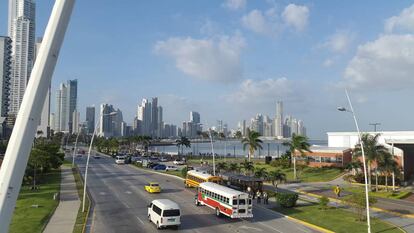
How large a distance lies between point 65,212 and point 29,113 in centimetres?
3031

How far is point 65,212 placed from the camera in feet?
120

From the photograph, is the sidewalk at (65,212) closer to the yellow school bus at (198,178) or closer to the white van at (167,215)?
the white van at (167,215)

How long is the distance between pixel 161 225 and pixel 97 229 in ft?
15.7

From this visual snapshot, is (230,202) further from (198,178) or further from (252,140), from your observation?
(252,140)

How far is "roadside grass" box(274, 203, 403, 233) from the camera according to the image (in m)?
30.4

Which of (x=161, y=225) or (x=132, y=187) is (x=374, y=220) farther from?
(x=132, y=187)

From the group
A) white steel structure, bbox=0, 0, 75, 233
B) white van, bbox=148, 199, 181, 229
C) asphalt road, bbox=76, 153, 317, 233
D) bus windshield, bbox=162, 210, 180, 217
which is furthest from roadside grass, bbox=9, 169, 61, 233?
white steel structure, bbox=0, 0, 75, 233

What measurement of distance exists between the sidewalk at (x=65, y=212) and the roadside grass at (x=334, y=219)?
1895cm

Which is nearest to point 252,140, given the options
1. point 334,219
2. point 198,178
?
point 198,178

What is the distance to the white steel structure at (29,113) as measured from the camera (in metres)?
8.40

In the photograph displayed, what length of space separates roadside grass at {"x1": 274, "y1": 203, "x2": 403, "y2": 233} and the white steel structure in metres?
25.7

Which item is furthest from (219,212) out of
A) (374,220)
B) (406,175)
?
(406,175)

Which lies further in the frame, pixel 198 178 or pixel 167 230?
pixel 198 178

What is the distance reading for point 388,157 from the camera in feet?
→ 166
